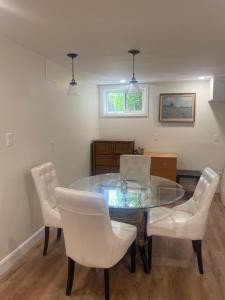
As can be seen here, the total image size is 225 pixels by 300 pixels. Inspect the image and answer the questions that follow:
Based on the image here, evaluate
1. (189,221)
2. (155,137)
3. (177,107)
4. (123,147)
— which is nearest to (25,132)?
(189,221)

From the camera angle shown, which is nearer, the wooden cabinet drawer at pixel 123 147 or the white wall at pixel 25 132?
the white wall at pixel 25 132

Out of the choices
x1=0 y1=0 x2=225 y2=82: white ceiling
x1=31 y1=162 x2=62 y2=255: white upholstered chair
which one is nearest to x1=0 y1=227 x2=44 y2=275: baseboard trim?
x1=31 y1=162 x2=62 y2=255: white upholstered chair

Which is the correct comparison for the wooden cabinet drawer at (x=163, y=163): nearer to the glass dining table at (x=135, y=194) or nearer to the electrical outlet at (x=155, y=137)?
the electrical outlet at (x=155, y=137)

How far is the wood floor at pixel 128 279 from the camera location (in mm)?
2072

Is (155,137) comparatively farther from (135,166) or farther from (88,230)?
(88,230)

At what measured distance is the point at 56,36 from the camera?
2227mm

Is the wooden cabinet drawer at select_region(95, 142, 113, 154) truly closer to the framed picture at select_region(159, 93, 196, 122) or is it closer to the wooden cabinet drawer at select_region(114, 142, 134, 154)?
the wooden cabinet drawer at select_region(114, 142, 134, 154)

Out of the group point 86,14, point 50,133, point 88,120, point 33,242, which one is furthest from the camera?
point 88,120

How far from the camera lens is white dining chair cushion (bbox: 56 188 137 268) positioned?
1.74 metres

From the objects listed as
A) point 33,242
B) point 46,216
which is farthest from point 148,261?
point 33,242

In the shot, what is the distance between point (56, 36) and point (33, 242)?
7.35 ft

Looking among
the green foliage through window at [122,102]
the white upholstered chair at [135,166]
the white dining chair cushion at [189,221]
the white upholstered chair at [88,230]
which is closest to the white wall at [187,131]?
the green foliage through window at [122,102]

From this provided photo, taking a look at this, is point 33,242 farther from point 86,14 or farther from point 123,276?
point 86,14

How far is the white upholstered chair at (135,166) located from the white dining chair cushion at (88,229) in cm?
156
